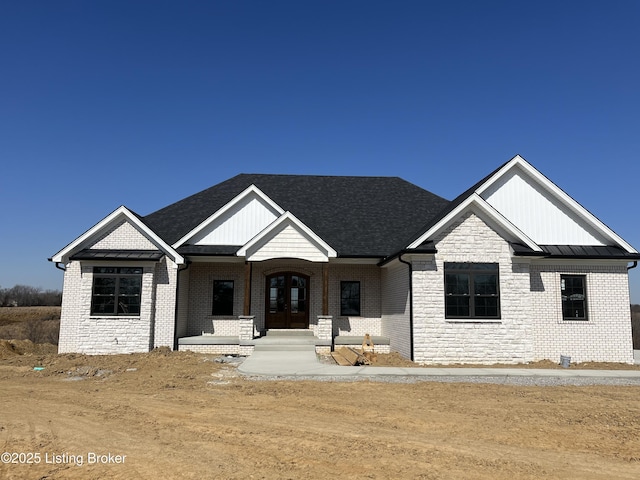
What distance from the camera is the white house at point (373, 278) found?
48.7ft

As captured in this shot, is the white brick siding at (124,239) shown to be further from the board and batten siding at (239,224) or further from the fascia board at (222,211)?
the board and batten siding at (239,224)

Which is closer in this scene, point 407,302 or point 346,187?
point 407,302

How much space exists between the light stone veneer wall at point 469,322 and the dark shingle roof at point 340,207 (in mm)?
3309

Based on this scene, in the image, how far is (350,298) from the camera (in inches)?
765

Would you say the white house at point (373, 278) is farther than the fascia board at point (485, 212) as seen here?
Yes

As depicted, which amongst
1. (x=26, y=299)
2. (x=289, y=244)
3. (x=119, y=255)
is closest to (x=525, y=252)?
(x=289, y=244)

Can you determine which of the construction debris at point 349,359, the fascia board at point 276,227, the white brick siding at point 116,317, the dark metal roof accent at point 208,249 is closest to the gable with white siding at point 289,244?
the fascia board at point 276,227

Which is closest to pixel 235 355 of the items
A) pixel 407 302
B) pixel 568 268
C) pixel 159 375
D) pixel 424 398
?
pixel 159 375

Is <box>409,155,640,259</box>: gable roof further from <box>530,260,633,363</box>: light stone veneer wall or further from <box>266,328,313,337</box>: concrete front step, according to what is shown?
<box>266,328,313,337</box>: concrete front step

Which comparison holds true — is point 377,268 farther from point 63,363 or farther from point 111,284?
point 63,363

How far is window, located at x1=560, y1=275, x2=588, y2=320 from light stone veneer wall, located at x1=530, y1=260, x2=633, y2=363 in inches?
6.0

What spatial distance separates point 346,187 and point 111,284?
12.6 m

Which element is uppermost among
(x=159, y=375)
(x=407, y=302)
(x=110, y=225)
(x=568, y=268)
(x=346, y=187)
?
(x=346, y=187)

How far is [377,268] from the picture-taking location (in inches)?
764
